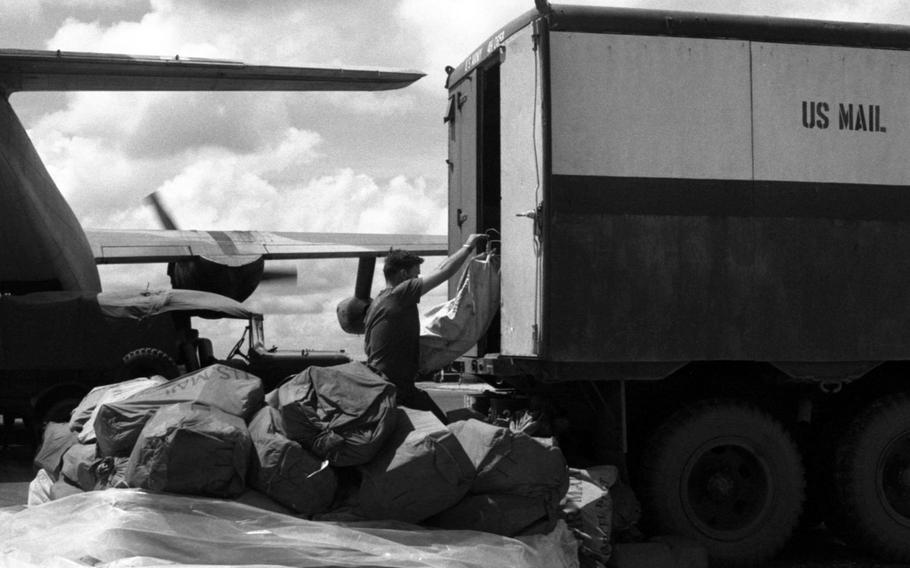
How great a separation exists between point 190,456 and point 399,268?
2036mm

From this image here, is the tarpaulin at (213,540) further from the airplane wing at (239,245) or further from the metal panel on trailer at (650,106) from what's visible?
the airplane wing at (239,245)

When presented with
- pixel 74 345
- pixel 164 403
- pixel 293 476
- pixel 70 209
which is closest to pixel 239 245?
pixel 70 209

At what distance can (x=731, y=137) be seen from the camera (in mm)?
7055

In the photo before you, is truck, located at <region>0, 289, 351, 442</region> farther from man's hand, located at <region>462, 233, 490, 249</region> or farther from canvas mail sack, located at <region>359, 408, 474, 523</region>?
canvas mail sack, located at <region>359, 408, 474, 523</region>

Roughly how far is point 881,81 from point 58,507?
589 centimetres

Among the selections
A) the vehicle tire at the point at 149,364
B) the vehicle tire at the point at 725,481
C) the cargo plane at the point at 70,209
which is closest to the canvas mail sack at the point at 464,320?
the vehicle tire at the point at 725,481

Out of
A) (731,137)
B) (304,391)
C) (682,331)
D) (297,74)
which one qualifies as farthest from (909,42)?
(297,74)

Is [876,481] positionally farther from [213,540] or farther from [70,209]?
[70,209]

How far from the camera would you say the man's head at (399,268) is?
7.11 m

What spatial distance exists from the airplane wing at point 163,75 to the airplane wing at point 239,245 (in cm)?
360

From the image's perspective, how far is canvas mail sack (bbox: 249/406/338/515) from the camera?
231 inches

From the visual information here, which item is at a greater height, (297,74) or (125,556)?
(297,74)

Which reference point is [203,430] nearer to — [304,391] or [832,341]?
[304,391]

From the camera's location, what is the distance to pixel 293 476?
587cm
